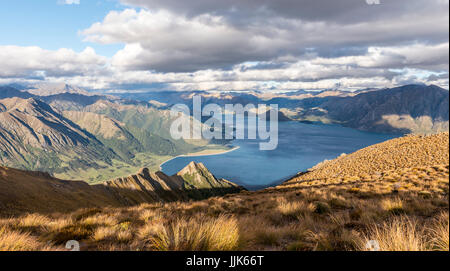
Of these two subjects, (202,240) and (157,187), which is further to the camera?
(157,187)

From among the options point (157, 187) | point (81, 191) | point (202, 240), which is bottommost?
point (157, 187)

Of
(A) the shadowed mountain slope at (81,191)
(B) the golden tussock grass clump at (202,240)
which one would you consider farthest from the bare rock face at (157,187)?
(B) the golden tussock grass clump at (202,240)

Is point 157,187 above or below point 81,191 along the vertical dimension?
below

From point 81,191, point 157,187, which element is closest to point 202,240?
point 81,191

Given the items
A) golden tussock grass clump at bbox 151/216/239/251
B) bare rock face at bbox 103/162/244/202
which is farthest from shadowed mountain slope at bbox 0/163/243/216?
golden tussock grass clump at bbox 151/216/239/251

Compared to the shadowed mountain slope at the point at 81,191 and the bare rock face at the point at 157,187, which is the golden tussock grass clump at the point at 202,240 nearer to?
the shadowed mountain slope at the point at 81,191

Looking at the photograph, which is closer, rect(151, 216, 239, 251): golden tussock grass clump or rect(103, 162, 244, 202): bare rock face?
rect(151, 216, 239, 251): golden tussock grass clump

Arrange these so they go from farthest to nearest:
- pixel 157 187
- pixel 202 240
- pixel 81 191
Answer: pixel 157 187 < pixel 81 191 < pixel 202 240

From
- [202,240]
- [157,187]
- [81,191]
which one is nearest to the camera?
[202,240]

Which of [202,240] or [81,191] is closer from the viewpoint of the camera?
[202,240]

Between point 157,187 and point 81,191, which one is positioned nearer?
point 81,191

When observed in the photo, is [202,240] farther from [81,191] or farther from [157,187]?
[157,187]

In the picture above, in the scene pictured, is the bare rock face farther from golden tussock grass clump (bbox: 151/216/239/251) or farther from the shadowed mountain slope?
golden tussock grass clump (bbox: 151/216/239/251)
